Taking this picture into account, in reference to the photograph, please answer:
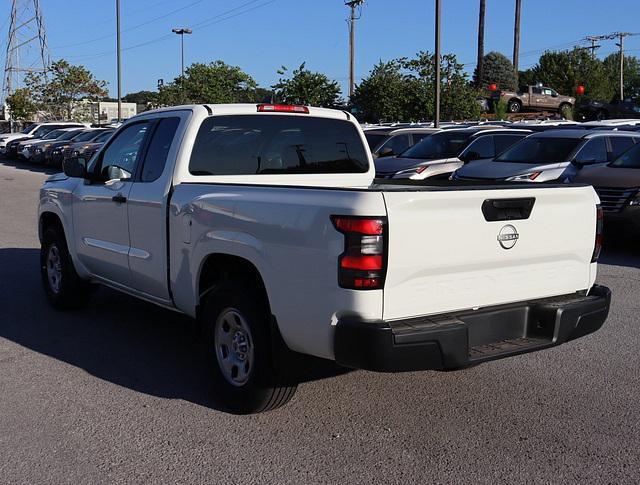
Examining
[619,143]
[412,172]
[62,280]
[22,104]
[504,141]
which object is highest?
[22,104]

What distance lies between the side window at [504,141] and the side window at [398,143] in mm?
2784

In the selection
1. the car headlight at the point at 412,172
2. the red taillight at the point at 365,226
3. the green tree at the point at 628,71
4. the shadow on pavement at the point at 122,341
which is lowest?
the shadow on pavement at the point at 122,341

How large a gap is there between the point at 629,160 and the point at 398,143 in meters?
7.82

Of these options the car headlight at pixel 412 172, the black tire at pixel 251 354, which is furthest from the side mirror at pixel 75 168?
the car headlight at pixel 412 172

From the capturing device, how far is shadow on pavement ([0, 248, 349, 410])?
531 centimetres

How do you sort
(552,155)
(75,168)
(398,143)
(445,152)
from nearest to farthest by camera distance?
(75,168)
(552,155)
(445,152)
(398,143)


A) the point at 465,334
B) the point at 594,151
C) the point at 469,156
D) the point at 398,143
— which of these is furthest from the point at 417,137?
the point at 465,334

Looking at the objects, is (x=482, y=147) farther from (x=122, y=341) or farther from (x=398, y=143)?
(x=122, y=341)

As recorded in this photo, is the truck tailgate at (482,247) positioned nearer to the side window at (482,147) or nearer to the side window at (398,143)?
the side window at (482,147)

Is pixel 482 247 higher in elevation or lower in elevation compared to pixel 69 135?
lower

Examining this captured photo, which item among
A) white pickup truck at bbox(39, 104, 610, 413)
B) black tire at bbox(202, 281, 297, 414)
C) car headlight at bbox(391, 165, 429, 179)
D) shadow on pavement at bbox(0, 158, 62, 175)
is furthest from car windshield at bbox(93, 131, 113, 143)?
black tire at bbox(202, 281, 297, 414)

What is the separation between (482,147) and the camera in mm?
16578

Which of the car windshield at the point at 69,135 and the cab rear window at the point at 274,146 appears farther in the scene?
the car windshield at the point at 69,135

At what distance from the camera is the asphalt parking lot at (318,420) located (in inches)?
157
